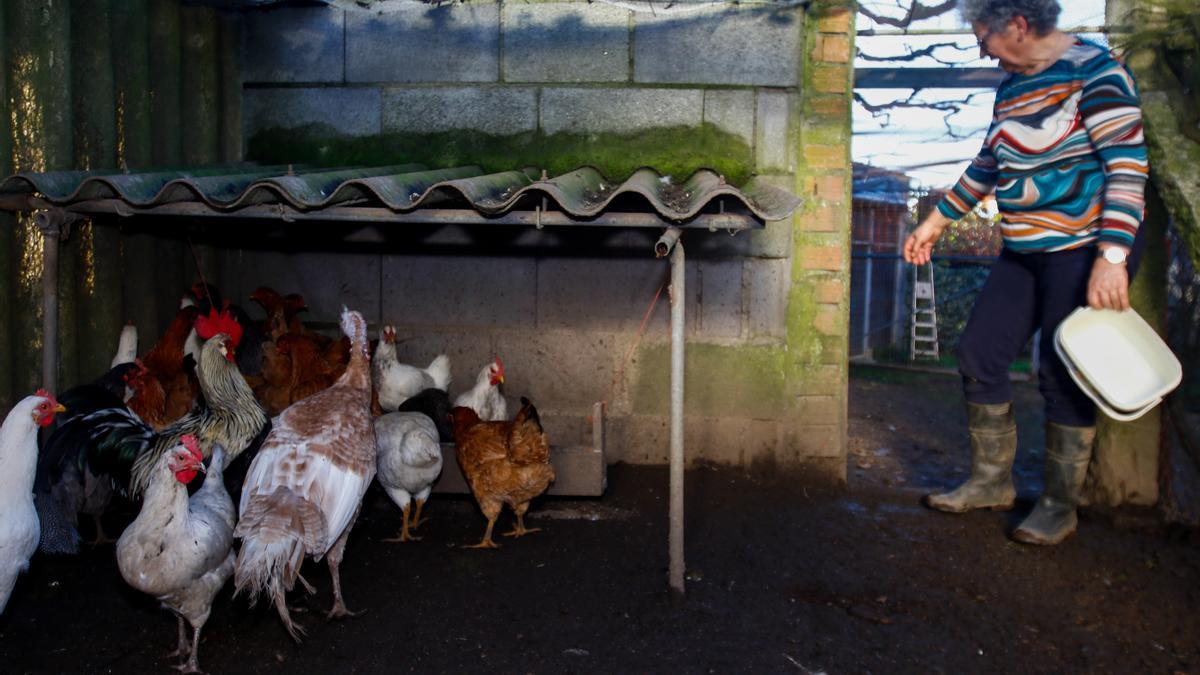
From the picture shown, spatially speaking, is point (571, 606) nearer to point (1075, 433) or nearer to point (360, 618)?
point (360, 618)

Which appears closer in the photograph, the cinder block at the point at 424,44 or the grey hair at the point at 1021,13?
the grey hair at the point at 1021,13

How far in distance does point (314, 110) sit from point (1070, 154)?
4478 mm

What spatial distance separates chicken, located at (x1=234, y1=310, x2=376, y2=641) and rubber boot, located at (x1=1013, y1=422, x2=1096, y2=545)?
11.1 ft

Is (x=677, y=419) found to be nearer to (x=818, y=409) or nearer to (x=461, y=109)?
(x=818, y=409)

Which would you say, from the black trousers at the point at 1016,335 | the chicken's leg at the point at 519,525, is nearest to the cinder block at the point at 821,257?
the black trousers at the point at 1016,335

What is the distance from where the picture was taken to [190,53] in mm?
6105

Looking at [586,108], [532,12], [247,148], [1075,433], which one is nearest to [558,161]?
[586,108]

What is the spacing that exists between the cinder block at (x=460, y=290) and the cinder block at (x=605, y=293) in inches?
5.2

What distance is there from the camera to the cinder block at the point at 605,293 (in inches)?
242

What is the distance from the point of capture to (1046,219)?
448cm

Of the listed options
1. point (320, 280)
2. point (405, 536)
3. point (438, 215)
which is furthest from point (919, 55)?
point (405, 536)

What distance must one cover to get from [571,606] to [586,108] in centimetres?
316

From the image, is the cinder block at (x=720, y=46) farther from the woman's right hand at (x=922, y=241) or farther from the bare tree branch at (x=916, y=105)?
the bare tree branch at (x=916, y=105)

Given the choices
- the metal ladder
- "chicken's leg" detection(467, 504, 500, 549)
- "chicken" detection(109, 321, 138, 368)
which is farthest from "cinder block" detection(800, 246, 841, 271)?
the metal ladder
